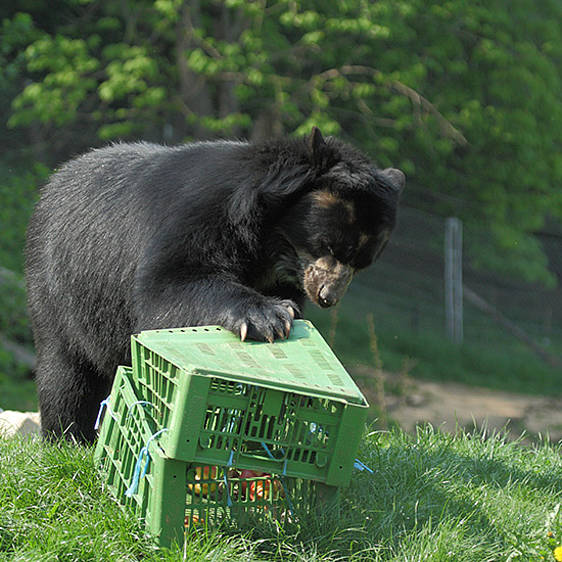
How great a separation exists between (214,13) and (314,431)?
11386mm

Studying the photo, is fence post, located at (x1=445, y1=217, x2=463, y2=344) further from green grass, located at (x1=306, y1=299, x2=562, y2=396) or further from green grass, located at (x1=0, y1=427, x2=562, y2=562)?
green grass, located at (x1=0, y1=427, x2=562, y2=562)

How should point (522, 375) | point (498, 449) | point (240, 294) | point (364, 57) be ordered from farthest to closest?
point (364, 57) < point (522, 375) < point (498, 449) < point (240, 294)

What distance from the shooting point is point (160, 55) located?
1302 cm

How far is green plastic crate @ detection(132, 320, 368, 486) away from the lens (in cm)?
250

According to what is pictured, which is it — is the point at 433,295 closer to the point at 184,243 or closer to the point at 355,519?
the point at 184,243

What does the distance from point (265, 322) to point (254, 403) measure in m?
0.46

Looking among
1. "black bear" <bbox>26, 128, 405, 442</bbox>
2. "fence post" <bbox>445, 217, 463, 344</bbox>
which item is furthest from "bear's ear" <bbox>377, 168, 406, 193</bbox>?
"fence post" <bbox>445, 217, 463, 344</bbox>

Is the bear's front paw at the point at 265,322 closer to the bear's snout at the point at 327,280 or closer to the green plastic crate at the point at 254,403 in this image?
the green plastic crate at the point at 254,403

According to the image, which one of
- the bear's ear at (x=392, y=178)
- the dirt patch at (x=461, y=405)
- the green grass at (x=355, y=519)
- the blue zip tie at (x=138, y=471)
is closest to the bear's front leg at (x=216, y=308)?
the blue zip tie at (x=138, y=471)

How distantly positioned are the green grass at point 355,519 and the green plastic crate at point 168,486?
6cm

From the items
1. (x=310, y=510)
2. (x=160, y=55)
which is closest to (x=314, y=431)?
(x=310, y=510)

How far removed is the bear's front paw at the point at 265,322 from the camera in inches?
117

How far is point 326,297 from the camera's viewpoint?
148 inches

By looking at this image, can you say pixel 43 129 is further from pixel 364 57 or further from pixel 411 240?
pixel 411 240
